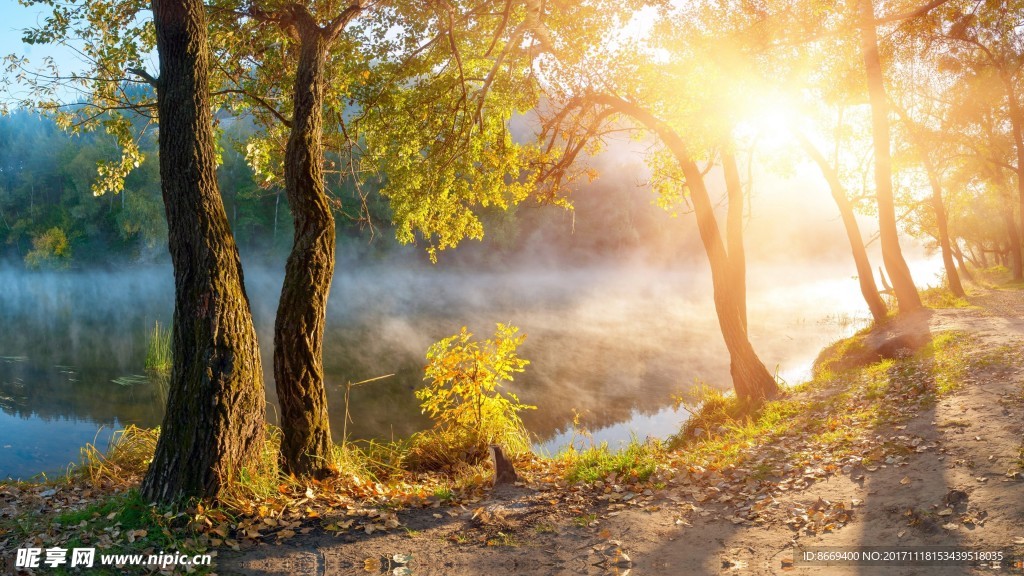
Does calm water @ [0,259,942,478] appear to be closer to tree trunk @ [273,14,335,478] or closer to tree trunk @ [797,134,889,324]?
tree trunk @ [797,134,889,324]

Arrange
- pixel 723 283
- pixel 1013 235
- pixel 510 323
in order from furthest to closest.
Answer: pixel 1013 235
pixel 510 323
pixel 723 283

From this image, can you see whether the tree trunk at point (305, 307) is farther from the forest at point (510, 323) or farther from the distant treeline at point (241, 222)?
the distant treeline at point (241, 222)

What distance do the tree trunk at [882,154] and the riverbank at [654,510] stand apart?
6.49 metres

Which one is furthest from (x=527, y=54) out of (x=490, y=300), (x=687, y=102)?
(x=490, y=300)

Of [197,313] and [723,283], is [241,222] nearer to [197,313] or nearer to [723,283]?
[723,283]

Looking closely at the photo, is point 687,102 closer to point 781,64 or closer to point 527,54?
point 527,54

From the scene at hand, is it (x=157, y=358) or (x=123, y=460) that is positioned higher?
(x=157, y=358)

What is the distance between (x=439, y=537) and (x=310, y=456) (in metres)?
1.78

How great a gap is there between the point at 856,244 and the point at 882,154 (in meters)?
4.06

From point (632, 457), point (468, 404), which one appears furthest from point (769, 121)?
point (468, 404)

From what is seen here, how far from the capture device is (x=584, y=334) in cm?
2719

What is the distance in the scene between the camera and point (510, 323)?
12703 mm

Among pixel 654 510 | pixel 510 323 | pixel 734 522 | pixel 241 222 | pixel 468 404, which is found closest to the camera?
pixel 734 522

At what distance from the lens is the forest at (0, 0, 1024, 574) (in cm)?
491
